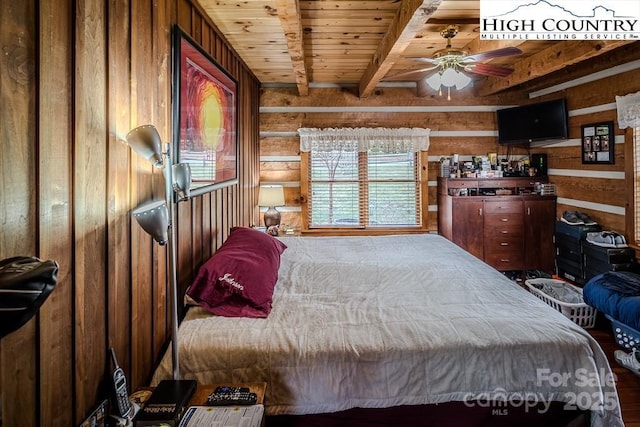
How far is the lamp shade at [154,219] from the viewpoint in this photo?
1.21m

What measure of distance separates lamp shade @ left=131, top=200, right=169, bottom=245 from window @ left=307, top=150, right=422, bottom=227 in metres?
3.71

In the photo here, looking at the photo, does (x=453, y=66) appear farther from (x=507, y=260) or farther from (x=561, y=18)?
(x=507, y=260)

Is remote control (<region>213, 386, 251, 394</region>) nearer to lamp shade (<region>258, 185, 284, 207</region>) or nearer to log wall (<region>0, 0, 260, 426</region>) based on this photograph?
log wall (<region>0, 0, 260, 426</region>)

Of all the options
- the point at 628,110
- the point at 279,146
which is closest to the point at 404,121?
the point at 279,146

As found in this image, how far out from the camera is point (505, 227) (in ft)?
15.3

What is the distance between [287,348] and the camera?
1593 millimetres

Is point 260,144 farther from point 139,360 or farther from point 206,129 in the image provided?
point 139,360

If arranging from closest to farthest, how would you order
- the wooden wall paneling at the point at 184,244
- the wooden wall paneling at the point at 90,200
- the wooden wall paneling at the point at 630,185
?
the wooden wall paneling at the point at 90,200, the wooden wall paneling at the point at 184,244, the wooden wall paneling at the point at 630,185

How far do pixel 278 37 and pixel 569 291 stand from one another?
371 cm

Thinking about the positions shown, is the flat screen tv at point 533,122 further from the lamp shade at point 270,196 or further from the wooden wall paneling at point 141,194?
the wooden wall paneling at point 141,194

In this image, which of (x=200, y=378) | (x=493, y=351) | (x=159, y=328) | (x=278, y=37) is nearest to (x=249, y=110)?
(x=278, y=37)

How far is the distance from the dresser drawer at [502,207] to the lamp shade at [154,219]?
13.9ft

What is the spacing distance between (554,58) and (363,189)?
8.21ft

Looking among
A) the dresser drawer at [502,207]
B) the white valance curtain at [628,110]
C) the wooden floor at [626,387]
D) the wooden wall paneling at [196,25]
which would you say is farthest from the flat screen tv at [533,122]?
the wooden wall paneling at [196,25]
